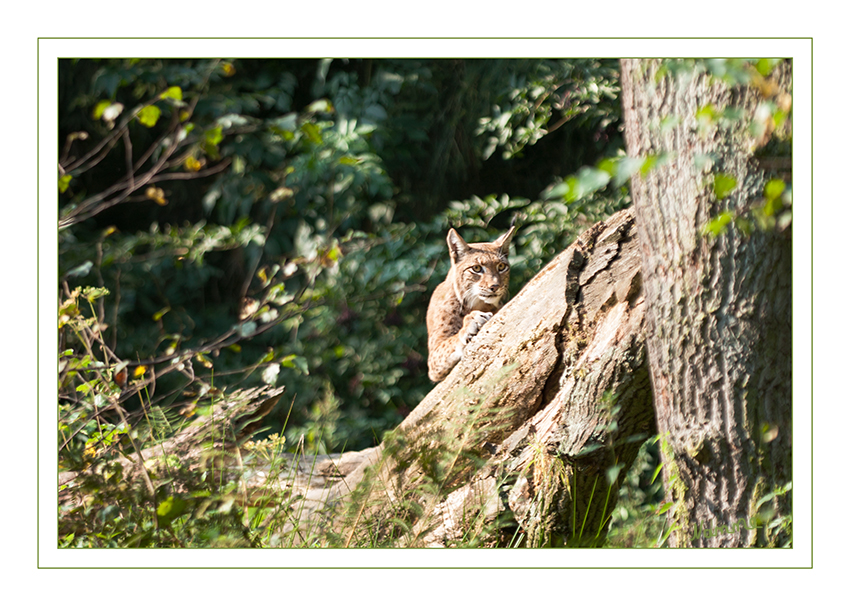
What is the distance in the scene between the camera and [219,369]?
493 centimetres

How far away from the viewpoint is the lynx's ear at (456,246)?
11.0 ft

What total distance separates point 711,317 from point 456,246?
192 centimetres

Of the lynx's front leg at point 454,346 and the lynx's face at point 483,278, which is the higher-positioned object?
the lynx's face at point 483,278

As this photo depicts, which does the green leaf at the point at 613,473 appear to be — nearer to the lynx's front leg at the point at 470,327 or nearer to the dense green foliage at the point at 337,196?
the lynx's front leg at the point at 470,327

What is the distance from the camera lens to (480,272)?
130 inches

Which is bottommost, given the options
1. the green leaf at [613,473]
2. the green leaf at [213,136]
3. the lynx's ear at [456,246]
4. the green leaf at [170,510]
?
the green leaf at [170,510]

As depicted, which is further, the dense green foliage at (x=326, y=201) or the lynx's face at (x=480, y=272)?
the dense green foliage at (x=326, y=201)

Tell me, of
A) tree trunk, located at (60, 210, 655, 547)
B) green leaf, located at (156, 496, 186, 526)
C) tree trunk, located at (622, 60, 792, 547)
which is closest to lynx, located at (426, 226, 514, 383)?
tree trunk, located at (60, 210, 655, 547)

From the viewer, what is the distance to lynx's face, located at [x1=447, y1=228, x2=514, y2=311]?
10.6 feet

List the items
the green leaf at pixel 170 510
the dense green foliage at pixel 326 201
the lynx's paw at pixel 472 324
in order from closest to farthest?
1. the green leaf at pixel 170 510
2. the lynx's paw at pixel 472 324
3. the dense green foliage at pixel 326 201

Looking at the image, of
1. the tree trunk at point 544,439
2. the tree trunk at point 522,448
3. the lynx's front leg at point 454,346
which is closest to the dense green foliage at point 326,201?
the lynx's front leg at point 454,346
